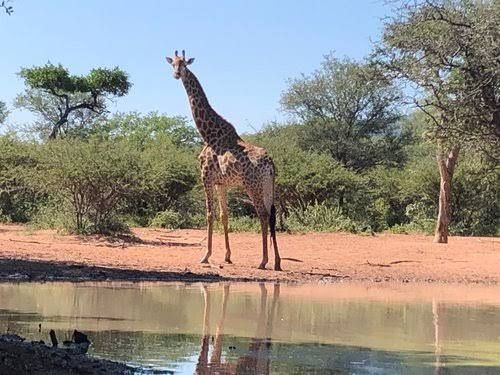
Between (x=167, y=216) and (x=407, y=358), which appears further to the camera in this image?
(x=167, y=216)

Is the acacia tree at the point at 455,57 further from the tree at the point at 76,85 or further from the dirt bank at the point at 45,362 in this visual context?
the tree at the point at 76,85

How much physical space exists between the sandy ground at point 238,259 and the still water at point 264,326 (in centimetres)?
133

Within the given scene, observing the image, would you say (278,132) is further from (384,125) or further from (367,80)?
(367,80)

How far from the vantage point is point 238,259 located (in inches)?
715

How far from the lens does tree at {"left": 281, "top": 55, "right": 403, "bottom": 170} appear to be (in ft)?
149

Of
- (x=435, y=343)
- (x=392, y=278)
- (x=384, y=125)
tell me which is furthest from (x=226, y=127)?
(x=384, y=125)

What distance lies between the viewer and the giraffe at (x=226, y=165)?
16.8 m

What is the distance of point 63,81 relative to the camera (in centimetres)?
4747

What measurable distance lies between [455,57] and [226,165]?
18.3 ft

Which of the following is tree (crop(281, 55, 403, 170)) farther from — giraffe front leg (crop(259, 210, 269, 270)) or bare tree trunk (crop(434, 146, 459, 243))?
giraffe front leg (crop(259, 210, 269, 270))

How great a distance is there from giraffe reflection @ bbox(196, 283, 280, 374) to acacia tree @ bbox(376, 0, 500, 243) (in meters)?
4.57

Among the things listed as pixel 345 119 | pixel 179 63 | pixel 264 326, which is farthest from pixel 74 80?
pixel 264 326

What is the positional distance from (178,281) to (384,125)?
116 feet

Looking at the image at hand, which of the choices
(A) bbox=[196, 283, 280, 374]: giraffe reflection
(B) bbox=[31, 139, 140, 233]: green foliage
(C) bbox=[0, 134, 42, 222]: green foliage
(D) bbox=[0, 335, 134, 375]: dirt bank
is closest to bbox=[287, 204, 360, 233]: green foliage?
(B) bbox=[31, 139, 140, 233]: green foliage
